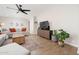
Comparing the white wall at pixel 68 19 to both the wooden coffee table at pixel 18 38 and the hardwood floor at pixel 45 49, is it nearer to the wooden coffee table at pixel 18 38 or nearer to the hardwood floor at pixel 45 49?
the hardwood floor at pixel 45 49

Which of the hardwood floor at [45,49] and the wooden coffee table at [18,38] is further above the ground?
the wooden coffee table at [18,38]

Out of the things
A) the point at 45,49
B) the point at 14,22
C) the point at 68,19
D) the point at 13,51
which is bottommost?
the point at 45,49

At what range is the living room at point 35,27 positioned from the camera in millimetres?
1706

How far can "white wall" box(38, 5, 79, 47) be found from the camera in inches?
123

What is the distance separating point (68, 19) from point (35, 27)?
1.69m

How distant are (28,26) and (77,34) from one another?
7.67ft

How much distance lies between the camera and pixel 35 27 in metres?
2.75

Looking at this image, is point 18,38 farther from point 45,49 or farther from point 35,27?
point 45,49

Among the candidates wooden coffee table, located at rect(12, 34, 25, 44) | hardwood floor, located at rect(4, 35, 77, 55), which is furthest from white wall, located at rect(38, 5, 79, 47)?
wooden coffee table, located at rect(12, 34, 25, 44)

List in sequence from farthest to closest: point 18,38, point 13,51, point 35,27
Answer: point 18,38
point 35,27
point 13,51

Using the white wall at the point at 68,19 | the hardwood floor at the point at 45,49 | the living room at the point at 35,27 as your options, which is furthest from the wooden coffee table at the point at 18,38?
the white wall at the point at 68,19

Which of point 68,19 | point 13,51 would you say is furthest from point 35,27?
point 68,19

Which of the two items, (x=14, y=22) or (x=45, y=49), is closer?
(x=14, y=22)

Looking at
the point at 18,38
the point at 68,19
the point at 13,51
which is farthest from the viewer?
the point at 68,19
